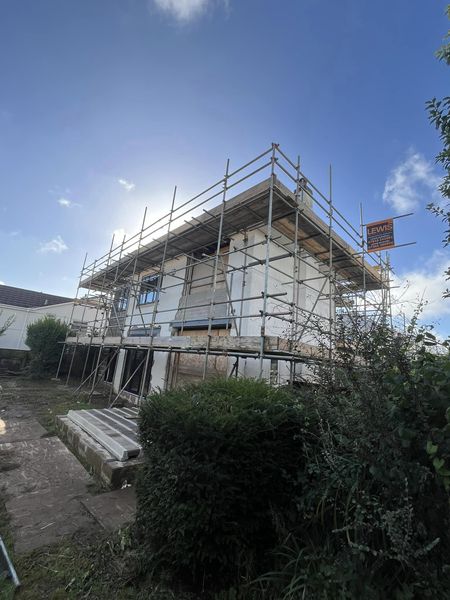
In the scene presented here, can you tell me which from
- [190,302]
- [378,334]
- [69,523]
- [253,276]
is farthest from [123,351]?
[378,334]

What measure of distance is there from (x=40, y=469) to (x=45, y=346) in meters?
13.0

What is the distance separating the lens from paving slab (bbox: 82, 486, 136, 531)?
3.35m

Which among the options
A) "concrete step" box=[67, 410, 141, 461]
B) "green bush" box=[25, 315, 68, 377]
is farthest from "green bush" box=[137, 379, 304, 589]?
"green bush" box=[25, 315, 68, 377]

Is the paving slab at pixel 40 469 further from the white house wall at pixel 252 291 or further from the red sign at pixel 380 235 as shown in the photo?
the red sign at pixel 380 235

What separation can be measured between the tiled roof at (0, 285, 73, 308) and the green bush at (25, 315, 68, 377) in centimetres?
1290

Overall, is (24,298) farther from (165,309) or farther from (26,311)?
(165,309)

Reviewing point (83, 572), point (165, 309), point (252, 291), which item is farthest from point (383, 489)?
point (165, 309)

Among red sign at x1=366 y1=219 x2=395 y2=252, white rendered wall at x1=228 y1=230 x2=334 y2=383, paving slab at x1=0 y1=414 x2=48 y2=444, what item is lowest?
paving slab at x1=0 y1=414 x2=48 y2=444

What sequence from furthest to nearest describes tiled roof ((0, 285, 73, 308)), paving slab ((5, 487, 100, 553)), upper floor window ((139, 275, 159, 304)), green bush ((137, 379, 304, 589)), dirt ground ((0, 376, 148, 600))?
tiled roof ((0, 285, 73, 308)) → upper floor window ((139, 275, 159, 304)) → paving slab ((5, 487, 100, 553)) → dirt ground ((0, 376, 148, 600)) → green bush ((137, 379, 304, 589))

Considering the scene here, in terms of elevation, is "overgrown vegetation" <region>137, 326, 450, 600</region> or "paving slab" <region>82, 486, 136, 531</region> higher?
"overgrown vegetation" <region>137, 326, 450, 600</region>

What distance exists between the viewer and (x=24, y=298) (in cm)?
2781

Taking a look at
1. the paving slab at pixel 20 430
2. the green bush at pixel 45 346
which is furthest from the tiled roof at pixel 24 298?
the paving slab at pixel 20 430

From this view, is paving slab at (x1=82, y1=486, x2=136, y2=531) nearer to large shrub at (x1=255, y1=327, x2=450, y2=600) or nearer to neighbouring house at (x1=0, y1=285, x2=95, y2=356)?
large shrub at (x1=255, y1=327, x2=450, y2=600)

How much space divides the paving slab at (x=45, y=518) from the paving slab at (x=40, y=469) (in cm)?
20
